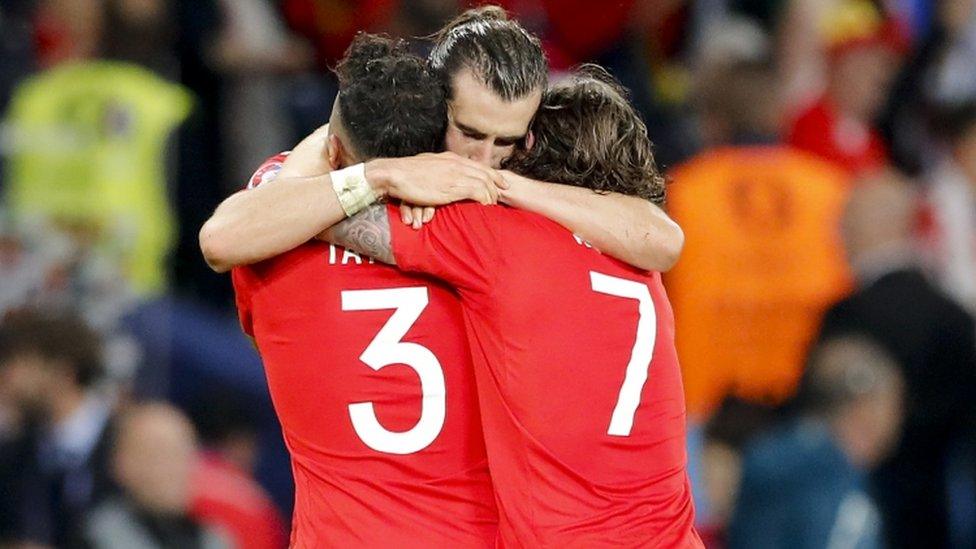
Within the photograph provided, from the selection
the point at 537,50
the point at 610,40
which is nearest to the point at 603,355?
the point at 537,50

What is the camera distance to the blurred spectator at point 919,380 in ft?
24.3

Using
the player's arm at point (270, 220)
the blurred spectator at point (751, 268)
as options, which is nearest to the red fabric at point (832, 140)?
the blurred spectator at point (751, 268)

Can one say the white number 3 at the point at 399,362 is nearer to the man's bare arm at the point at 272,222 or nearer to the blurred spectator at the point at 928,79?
the man's bare arm at the point at 272,222

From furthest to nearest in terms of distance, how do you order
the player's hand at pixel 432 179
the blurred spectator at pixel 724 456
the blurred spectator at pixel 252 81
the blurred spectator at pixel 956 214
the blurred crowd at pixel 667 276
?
the blurred spectator at pixel 252 81
the blurred spectator at pixel 956 214
the blurred spectator at pixel 724 456
the blurred crowd at pixel 667 276
the player's hand at pixel 432 179

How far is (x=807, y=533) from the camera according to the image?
6984 mm

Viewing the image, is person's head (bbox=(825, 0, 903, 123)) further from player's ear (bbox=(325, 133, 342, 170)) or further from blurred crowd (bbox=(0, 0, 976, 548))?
player's ear (bbox=(325, 133, 342, 170))

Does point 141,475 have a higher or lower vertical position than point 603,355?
lower

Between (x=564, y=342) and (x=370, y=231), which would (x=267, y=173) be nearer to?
(x=370, y=231)

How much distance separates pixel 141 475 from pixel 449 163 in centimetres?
357

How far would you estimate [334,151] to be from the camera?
13.5 ft

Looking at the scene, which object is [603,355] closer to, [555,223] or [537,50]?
[555,223]

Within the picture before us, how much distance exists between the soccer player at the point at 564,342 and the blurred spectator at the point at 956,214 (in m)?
4.04

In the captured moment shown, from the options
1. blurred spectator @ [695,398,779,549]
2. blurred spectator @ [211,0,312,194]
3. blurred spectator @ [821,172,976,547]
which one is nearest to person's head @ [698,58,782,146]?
blurred spectator @ [821,172,976,547]

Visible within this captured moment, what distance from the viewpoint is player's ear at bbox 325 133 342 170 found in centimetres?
412
